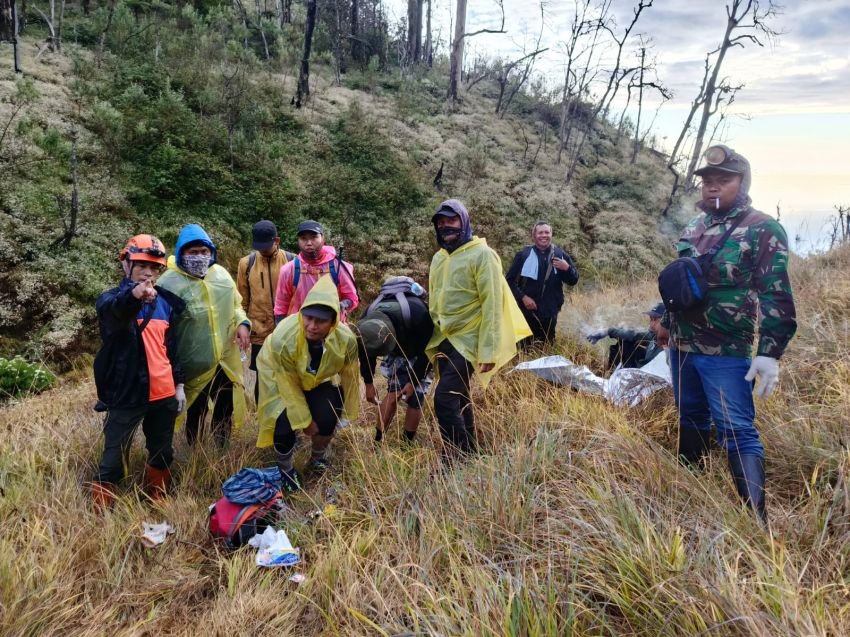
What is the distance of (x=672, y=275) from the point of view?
8.55ft

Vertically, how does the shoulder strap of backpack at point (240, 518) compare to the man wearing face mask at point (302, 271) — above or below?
below

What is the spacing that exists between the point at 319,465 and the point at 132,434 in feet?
3.93

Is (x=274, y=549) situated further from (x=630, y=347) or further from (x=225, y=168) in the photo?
(x=225, y=168)

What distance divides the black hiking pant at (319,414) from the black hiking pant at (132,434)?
68 centimetres

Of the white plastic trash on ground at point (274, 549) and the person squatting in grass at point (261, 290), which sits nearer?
the white plastic trash on ground at point (274, 549)

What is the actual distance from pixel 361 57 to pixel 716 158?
73.4 feet

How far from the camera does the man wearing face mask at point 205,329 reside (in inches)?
132

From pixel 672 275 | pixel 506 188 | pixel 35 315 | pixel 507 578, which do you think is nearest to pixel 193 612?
pixel 507 578

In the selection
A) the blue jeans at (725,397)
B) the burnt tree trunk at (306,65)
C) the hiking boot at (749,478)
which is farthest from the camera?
the burnt tree trunk at (306,65)

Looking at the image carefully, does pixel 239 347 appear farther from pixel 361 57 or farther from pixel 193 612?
pixel 361 57

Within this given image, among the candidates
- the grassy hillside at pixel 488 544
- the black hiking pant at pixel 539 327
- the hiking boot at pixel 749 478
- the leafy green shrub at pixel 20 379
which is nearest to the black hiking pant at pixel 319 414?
the grassy hillside at pixel 488 544

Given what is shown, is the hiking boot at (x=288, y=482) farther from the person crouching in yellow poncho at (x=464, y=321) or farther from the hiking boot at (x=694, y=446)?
the hiking boot at (x=694, y=446)

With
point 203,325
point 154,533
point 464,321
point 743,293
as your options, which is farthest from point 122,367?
point 743,293

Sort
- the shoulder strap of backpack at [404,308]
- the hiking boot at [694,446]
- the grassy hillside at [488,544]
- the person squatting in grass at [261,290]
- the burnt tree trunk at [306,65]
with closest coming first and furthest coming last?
the grassy hillside at [488,544] < the hiking boot at [694,446] < the shoulder strap of backpack at [404,308] < the person squatting in grass at [261,290] < the burnt tree trunk at [306,65]
